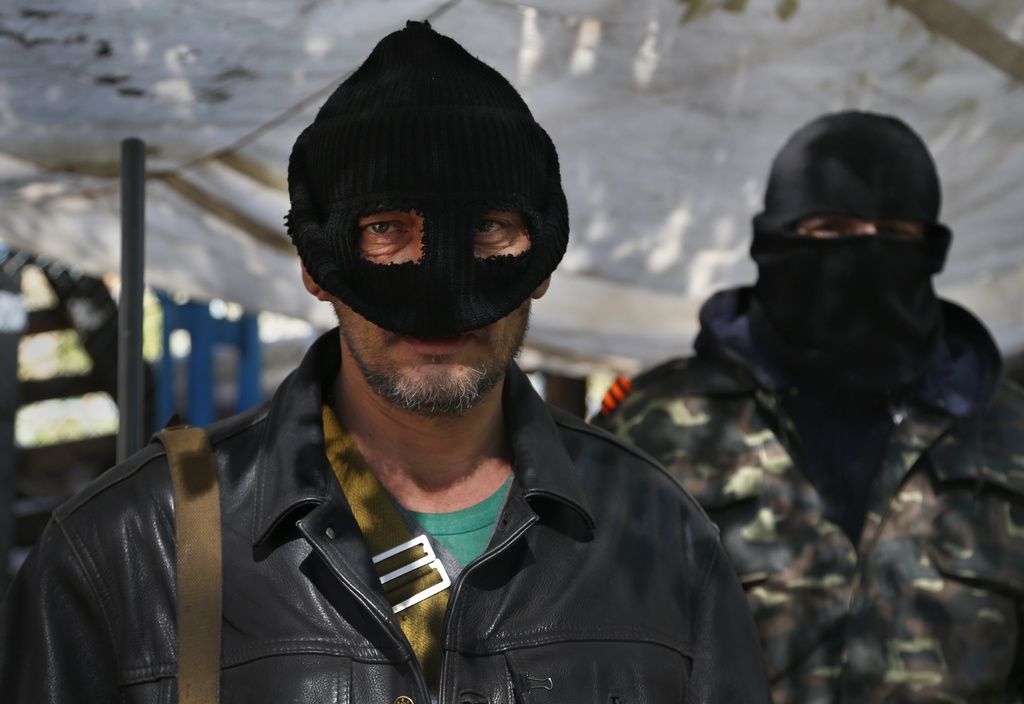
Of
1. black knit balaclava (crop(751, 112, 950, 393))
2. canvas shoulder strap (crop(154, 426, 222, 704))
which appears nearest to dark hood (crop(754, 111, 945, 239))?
black knit balaclava (crop(751, 112, 950, 393))

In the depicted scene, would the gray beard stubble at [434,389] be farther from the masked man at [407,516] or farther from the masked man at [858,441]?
the masked man at [858,441]

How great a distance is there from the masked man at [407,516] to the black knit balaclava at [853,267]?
116 centimetres

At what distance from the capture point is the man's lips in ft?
6.72

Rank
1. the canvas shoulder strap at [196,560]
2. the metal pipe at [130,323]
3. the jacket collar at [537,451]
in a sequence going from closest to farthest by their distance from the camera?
the canvas shoulder strap at [196,560]
the jacket collar at [537,451]
the metal pipe at [130,323]

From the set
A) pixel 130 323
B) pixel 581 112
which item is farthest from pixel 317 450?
pixel 581 112

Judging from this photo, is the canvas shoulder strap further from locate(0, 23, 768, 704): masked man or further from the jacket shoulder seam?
the jacket shoulder seam

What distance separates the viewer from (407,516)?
211cm

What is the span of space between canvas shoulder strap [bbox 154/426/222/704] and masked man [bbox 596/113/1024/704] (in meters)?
1.43

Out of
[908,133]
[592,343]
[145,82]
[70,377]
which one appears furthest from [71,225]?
[70,377]

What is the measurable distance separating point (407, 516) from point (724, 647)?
0.48 meters

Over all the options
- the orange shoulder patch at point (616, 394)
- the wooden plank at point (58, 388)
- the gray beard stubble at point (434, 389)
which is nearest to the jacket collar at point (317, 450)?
the gray beard stubble at point (434, 389)

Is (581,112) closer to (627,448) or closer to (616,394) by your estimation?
(616,394)

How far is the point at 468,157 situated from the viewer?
207 centimetres

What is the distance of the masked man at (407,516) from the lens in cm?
195
